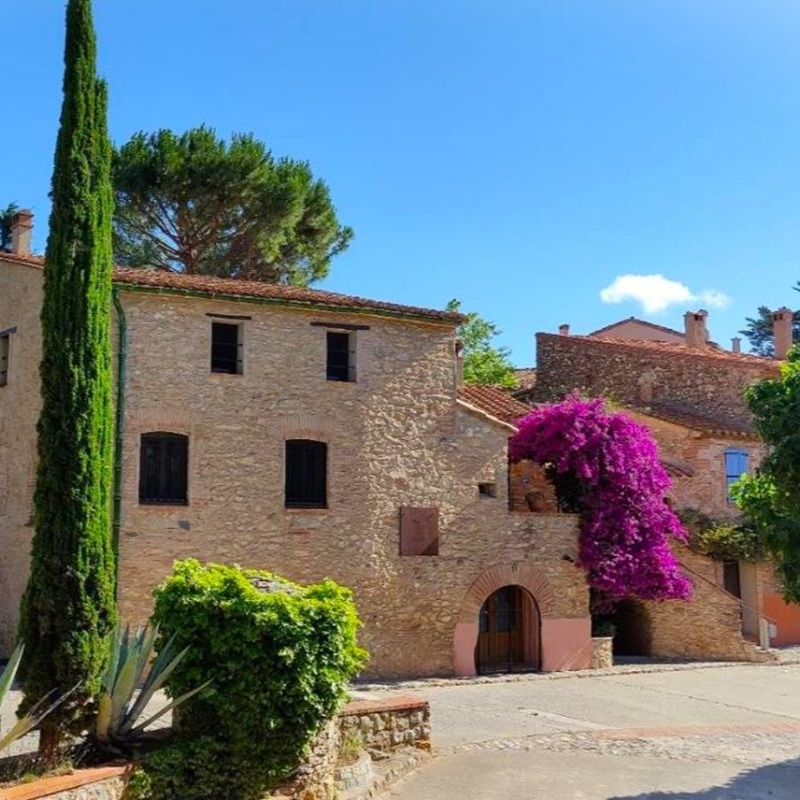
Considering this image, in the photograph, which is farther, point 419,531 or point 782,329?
point 782,329

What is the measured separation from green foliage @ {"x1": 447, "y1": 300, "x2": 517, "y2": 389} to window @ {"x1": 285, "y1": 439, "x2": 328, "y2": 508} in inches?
664

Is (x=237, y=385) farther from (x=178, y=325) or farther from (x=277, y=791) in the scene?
(x=277, y=791)

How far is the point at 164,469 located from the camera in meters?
17.3

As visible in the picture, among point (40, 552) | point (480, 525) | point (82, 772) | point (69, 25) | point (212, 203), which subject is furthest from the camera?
point (212, 203)

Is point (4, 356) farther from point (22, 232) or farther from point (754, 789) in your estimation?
point (754, 789)

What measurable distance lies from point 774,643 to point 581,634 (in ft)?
27.5

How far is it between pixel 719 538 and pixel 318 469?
448 inches

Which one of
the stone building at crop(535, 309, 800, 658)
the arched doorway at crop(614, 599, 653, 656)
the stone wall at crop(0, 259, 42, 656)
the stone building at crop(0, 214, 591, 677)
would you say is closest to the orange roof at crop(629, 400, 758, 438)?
the stone building at crop(535, 309, 800, 658)

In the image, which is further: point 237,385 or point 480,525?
point 480,525

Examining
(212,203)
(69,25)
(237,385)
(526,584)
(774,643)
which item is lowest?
(774,643)

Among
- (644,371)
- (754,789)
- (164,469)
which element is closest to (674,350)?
(644,371)

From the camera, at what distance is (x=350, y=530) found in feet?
61.1

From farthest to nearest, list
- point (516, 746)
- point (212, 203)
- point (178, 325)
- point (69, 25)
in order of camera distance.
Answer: point (212, 203)
point (178, 325)
point (516, 746)
point (69, 25)

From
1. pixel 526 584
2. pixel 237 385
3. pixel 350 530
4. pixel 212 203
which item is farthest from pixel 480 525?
pixel 212 203
